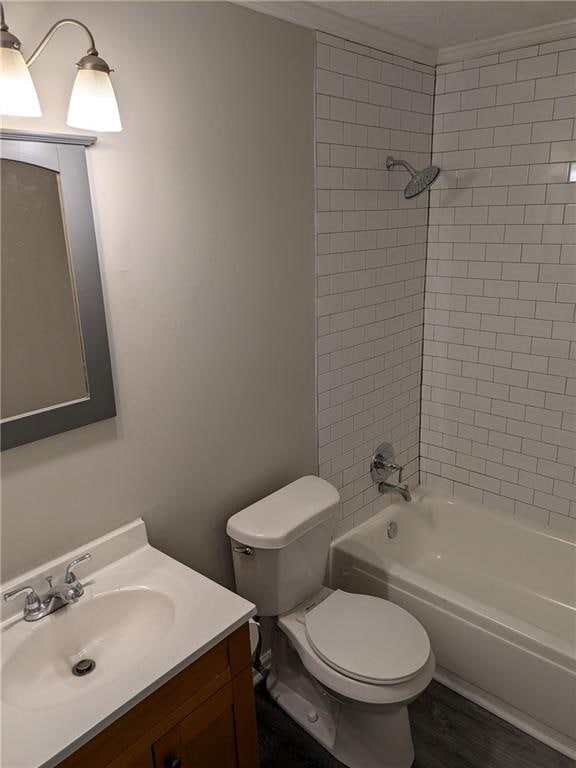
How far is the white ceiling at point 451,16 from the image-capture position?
186 cm

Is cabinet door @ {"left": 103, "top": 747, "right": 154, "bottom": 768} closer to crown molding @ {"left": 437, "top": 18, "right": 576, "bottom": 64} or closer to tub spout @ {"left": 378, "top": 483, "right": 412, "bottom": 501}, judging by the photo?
tub spout @ {"left": 378, "top": 483, "right": 412, "bottom": 501}

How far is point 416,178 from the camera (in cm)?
224

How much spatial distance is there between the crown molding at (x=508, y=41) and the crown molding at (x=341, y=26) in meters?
0.08

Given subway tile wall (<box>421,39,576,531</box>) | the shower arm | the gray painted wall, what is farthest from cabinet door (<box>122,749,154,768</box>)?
the shower arm

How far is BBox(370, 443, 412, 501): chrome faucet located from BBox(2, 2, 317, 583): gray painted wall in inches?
25.3

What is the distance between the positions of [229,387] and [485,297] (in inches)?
53.7

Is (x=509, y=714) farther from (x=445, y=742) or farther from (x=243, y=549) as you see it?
(x=243, y=549)

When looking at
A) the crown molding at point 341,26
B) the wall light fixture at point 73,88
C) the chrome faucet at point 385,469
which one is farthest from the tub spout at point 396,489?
the wall light fixture at point 73,88

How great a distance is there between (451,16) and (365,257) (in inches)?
34.9

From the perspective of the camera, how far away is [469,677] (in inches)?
84.7

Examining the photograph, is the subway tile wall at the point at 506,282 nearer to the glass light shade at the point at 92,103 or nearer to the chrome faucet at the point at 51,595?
the glass light shade at the point at 92,103

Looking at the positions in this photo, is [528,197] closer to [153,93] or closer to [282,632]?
[153,93]

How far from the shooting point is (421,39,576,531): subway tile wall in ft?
7.47

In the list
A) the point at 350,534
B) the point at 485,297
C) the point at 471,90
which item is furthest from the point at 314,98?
the point at 350,534
